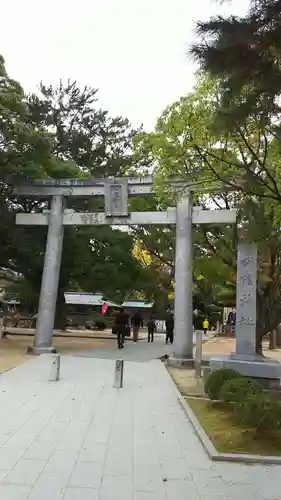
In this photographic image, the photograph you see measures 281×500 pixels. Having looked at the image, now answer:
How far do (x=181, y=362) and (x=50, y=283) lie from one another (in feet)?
18.5

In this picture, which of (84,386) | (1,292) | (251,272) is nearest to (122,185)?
(251,272)

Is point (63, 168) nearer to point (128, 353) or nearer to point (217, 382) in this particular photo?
point (128, 353)

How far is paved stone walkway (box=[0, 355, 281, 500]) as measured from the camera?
460 centimetres

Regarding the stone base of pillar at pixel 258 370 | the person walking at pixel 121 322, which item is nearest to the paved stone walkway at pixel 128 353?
the person walking at pixel 121 322

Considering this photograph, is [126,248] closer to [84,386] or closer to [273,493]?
[84,386]

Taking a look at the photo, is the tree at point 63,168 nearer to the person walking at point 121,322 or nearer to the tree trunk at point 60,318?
the tree trunk at point 60,318

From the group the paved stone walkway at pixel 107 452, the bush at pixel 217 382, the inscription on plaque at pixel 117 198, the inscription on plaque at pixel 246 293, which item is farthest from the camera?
the inscription on plaque at pixel 117 198

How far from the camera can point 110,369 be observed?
13.7 m

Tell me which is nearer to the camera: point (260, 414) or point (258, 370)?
point (260, 414)

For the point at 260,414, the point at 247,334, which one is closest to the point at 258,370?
the point at 247,334

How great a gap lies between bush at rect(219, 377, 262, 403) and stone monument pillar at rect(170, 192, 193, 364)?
7.98 m

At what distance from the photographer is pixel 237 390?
24.5ft

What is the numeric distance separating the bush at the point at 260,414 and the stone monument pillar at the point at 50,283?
1166 cm

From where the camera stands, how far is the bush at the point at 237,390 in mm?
7148
